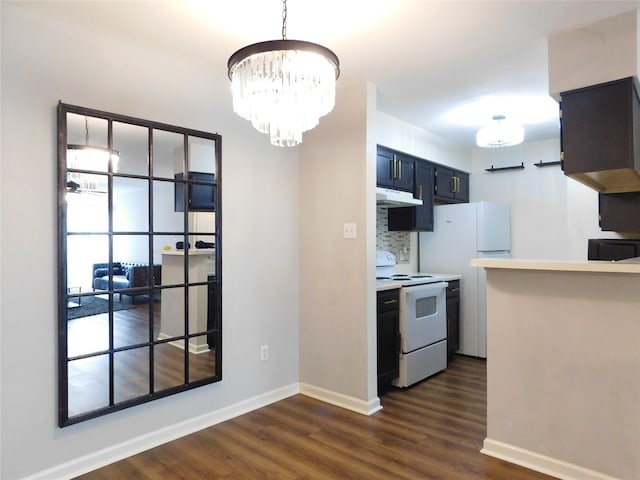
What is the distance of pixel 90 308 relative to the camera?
2207mm

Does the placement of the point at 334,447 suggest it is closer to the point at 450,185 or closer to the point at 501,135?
the point at 501,135

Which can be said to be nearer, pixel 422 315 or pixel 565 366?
pixel 565 366

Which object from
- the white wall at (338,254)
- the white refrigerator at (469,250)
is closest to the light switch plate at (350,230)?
the white wall at (338,254)

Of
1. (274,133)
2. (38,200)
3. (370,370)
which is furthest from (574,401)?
(38,200)

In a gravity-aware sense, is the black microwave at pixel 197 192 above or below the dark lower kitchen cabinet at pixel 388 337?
above

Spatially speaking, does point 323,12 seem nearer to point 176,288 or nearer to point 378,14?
point 378,14

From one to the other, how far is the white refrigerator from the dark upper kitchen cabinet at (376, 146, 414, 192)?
2.58 feet

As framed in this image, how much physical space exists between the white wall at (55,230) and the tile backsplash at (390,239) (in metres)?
1.60

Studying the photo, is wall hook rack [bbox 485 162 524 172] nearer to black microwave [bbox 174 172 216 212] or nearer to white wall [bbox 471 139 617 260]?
white wall [bbox 471 139 617 260]

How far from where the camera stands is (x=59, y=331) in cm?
210

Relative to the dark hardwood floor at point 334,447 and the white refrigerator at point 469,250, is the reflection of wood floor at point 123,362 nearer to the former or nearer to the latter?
the dark hardwood floor at point 334,447

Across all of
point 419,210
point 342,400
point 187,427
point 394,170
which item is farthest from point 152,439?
point 419,210

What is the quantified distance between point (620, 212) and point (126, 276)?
11.8ft

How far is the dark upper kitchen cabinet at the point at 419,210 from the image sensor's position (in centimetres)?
424
